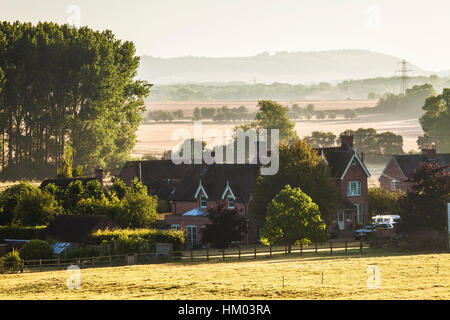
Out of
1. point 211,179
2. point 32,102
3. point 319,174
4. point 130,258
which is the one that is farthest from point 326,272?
point 32,102

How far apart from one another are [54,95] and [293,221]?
6835cm

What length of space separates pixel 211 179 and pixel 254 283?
36.4 meters

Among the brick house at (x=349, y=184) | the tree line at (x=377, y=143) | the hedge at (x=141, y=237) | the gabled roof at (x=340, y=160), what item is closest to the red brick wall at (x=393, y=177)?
the brick house at (x=349, y=184)

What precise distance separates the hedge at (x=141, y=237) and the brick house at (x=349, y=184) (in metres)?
17.8

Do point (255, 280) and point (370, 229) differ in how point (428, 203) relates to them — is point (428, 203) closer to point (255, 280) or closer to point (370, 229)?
point (370, 229)

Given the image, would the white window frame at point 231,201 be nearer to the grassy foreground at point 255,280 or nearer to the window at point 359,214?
the window at point 359,214

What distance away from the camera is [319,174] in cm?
7662

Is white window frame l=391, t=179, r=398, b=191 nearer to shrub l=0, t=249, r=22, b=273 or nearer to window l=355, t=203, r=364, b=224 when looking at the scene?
window l=355, t=203, r=364, b=224

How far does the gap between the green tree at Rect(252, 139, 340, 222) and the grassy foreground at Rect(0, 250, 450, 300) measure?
1421 centimetres

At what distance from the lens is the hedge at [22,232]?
75537 millimetres

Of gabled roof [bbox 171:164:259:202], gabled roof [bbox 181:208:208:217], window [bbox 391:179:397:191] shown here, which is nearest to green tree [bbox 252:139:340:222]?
gabled roof [bbox 171:164:259:202]

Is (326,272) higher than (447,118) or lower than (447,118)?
lower

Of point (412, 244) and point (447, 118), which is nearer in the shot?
point (412, 244)
